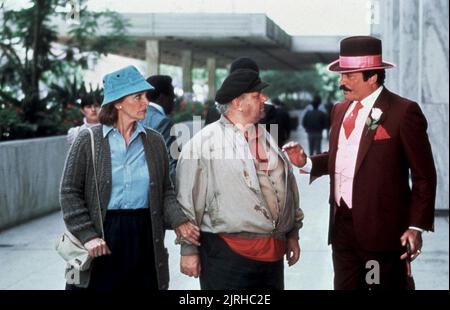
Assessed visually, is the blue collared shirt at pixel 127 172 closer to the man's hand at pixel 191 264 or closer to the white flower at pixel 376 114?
the man's hand at pixel 191 264

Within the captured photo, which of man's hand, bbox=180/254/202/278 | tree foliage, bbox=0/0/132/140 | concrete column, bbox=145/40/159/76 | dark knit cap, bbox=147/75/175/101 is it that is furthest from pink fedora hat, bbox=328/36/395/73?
concrete column, bbox=145/40/159/76

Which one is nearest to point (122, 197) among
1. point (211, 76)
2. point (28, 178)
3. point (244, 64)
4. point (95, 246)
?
point (95, 246)

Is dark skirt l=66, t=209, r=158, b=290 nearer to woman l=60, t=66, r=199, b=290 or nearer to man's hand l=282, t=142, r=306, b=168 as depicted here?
woman l=60, t=66, r=199, b=290

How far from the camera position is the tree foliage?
1514cm

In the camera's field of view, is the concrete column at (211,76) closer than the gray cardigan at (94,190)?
No

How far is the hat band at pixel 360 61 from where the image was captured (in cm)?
485

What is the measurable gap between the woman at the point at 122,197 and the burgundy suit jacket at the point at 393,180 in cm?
86

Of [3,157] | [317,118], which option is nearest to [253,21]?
[317,118]

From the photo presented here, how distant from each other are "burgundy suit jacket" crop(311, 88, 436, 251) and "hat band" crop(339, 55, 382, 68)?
214 mm

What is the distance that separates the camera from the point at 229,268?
15.5 ft

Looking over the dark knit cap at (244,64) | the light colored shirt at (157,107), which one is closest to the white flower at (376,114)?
the dark knit cap at (244,64)

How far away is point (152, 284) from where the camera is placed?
479 centimetres

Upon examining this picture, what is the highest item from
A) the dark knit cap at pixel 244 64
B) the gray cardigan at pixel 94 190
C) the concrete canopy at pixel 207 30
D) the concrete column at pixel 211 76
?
the concrete canopy at pixel 207 30
